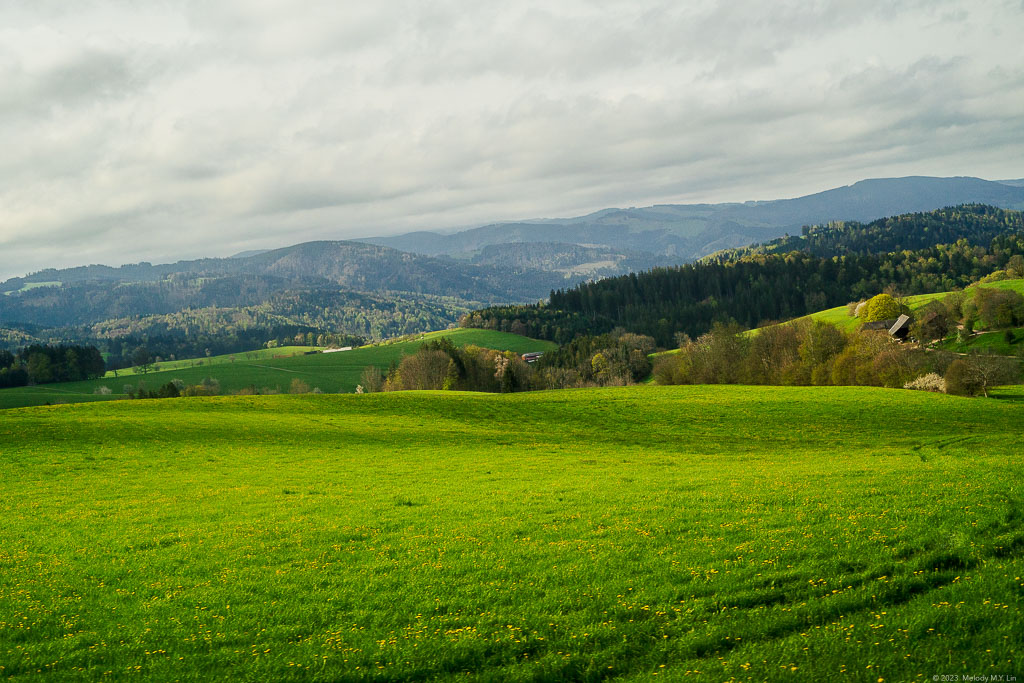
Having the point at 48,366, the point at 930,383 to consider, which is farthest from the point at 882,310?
the point at 48,366

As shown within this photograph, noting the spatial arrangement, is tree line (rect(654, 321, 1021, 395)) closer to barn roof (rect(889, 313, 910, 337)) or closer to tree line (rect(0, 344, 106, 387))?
barn roof (rect(889, 313, 910, 337))

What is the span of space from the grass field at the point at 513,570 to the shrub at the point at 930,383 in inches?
1928

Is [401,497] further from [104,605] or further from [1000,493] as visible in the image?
[1000,493]

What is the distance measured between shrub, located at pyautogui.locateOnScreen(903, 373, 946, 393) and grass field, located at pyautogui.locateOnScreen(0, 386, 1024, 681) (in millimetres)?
48978

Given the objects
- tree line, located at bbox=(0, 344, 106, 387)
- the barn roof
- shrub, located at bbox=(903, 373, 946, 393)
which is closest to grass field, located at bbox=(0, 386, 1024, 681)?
shrub, located at bbox=(903, 373, 946, 393)

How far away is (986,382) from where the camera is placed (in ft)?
221

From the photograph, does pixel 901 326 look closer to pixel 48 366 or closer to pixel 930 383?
pixel 930 383

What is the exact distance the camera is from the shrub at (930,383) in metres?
74.4

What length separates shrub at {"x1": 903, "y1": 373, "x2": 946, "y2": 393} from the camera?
244 ft

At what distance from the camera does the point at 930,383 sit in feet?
247

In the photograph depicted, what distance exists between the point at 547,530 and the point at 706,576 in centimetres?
545

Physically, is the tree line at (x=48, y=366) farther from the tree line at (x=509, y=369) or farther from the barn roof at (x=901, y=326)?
the barn roof at (x=901, y=326)

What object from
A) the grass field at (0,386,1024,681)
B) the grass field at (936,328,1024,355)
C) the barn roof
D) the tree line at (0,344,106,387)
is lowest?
the grass field at (936,328,1024,355)

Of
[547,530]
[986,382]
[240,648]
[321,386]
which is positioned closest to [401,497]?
[547,530]
